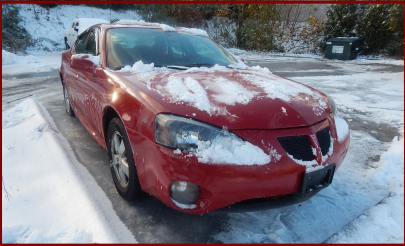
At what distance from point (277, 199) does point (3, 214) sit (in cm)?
196

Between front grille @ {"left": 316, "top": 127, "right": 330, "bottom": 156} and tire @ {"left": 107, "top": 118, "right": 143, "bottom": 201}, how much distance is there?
133 centimetres

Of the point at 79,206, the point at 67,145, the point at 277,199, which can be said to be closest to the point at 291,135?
the point at 277,199

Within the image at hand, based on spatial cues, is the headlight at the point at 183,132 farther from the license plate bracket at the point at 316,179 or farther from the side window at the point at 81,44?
the side window at the point at 81,44

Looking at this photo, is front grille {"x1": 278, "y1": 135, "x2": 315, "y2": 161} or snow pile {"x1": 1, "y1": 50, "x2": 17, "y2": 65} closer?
front grille {"x1": 278, "y1": 135, "x2": 315, "y2": 161}

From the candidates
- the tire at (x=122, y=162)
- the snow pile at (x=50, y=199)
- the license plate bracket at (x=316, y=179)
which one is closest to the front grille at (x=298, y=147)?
the license plate bracket at (x=316, y=179)

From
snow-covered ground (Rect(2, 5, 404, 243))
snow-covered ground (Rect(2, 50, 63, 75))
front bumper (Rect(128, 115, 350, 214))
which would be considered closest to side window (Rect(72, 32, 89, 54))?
snow-covered ground (Rect(2, 5, 404, 243))

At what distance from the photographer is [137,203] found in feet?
7.36

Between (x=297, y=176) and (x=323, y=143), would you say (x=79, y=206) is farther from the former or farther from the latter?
(x=323, y=143)

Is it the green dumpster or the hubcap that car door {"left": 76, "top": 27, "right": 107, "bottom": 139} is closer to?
the hubcap

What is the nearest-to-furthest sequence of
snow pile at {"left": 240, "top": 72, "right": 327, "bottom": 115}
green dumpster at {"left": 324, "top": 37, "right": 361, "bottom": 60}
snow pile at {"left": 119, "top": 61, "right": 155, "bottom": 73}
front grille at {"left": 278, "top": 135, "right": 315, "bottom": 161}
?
front grille at {"left": 278, "top": 135, "right": 315, "bottom": 161} < snow pile at {"left": 240, "top": 72, "right": 327, "bottom": 115} < snow pile at {"left": 119, "top": 61, "right": 155, "bottom": 73} < green dumpster at {"left": 324, "top": 37, "right": 361, "bottom": 60}

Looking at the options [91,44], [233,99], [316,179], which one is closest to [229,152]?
[233,99]

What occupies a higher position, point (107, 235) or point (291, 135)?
point (291, 135)

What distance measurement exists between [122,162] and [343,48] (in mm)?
15411

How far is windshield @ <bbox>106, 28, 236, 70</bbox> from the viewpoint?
277cm
